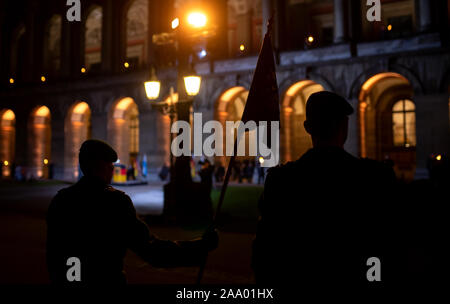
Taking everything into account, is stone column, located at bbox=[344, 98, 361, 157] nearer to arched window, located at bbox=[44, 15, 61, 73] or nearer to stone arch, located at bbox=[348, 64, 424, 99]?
stone arch, located at bbox=[348, 64, 424, 99]

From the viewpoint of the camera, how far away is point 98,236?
2.08 metres

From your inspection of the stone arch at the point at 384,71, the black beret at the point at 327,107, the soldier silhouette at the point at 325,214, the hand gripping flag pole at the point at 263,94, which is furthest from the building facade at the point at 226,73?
the soldier silhouette at the point at 325,214

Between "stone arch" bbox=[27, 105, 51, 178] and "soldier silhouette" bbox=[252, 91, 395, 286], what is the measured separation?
35.9 m

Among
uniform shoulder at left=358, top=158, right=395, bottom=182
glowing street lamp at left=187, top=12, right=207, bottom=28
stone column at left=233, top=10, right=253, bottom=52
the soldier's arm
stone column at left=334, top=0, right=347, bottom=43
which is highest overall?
stone column at left=233, top=10, right=253, bottom=52

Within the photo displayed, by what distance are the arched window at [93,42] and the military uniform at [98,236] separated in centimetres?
3850

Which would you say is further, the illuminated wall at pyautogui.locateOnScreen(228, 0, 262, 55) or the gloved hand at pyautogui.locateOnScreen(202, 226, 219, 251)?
the illuminated wall at pyautogui.locateOnScreen(228, 0, 262, 55)

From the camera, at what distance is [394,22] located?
28.6 meters

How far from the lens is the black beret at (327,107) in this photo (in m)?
1.83

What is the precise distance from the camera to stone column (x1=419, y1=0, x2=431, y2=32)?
21.7 metres

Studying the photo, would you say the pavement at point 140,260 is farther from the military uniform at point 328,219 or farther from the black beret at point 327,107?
the black beret at point 327,107

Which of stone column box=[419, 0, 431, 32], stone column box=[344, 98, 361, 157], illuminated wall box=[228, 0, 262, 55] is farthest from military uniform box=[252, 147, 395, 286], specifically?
illuminated wall box=[228, 0, 262, 55]

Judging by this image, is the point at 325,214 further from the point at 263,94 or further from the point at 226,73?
the point at 226,73

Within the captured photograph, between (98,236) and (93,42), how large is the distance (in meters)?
40.3
